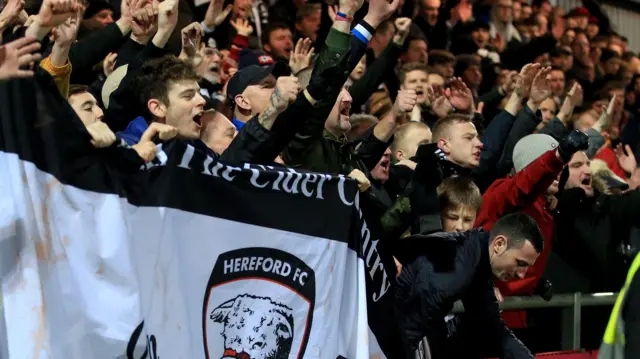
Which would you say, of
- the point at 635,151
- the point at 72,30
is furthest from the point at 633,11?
the point at 72,30

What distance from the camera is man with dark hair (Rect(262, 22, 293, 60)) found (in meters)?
8.73

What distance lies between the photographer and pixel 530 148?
711 centimetres

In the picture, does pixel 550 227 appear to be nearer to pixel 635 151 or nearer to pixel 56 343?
pixel 56 343

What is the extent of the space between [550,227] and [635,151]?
4.87m

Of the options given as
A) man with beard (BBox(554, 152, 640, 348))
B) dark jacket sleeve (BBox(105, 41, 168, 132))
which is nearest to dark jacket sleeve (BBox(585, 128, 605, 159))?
man with beard (BBox(554, 152, 640, 348))

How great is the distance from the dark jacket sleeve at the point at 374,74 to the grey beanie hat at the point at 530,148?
3.36 ft

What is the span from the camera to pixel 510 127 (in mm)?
7504

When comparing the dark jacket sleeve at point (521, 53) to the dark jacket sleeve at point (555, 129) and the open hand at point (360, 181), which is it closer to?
the dark jacket sleeve at point (555, 129)

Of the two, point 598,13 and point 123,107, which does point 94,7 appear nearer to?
point 123,107

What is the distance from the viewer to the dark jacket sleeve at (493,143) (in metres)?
7.43

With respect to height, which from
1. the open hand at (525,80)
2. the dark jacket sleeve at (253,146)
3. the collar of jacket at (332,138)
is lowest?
the collar of jacket at (332,138)

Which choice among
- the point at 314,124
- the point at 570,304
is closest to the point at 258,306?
the point at 314,124

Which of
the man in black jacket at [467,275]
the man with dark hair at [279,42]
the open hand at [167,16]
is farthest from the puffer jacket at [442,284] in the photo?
the man with dark hair at [279,42]

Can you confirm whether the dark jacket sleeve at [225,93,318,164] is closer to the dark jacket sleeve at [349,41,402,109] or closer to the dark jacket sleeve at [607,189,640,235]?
the dark jacket sleeve at [349,41,402,109]
